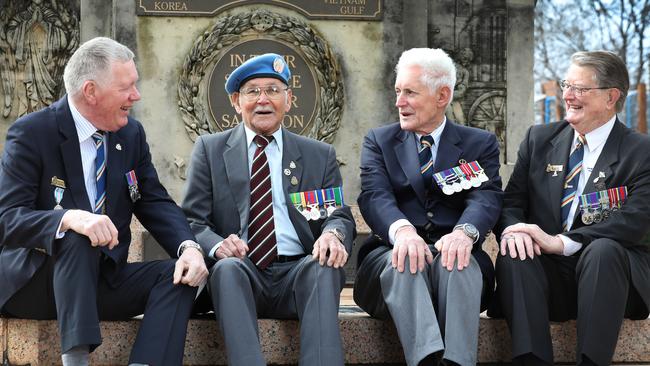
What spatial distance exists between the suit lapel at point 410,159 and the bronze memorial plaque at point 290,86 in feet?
8.56

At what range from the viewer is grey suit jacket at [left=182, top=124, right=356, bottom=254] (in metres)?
4.84

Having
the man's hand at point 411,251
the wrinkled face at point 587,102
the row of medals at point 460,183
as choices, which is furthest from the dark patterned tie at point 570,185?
the man's hand at point 411,251

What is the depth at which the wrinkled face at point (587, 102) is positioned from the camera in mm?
5066

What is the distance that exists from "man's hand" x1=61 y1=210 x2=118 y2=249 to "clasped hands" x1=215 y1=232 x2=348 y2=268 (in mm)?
583

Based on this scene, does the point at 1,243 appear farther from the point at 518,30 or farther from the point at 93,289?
the point at 518,30

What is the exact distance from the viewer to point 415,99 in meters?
5.04

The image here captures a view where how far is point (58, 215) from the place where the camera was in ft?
13.7

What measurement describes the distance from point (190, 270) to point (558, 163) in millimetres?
1960

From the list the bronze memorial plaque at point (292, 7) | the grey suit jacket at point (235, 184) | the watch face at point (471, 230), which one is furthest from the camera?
the bronze memorial plaque at point (292, 7)

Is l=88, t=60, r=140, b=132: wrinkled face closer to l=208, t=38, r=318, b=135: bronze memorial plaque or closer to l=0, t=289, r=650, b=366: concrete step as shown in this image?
l=0, t=289, r=650, b=366: concrete step

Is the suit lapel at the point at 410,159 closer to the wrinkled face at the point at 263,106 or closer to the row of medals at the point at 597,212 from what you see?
the wrinkled face at the point at 263,106

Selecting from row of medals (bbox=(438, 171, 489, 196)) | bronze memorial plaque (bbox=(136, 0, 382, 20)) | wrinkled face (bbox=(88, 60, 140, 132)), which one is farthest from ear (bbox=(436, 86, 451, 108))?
bronze memorial plaque (bbox=(136, 0, 382, 20))

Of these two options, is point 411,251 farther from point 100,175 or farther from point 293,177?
point 100,175

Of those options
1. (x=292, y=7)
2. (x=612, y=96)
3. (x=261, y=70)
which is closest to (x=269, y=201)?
(x=261, y=70)
